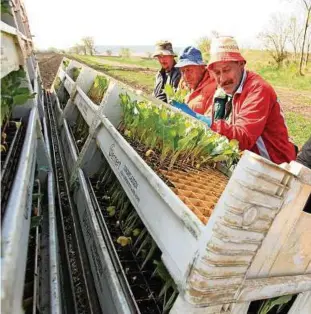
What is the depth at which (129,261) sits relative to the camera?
246cm

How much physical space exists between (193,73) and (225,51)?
1.27 meters

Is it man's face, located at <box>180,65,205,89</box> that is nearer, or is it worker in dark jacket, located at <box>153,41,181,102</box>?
man's face, located at <box>180,65,205,89</box>

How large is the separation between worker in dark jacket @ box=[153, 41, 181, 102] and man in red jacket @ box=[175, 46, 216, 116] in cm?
113

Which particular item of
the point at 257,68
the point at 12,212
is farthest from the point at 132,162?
the point at 257,68

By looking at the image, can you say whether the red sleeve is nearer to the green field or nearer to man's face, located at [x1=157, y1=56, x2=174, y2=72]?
man's face, located at [x1=157, y1=56, x2=174, y2=72]

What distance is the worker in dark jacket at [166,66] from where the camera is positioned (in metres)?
5.27

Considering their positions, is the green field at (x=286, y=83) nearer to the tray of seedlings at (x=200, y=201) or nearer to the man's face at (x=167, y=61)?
the man's face at (x=167, y=61)

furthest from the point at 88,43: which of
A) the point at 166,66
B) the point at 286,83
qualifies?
the point at 166,66

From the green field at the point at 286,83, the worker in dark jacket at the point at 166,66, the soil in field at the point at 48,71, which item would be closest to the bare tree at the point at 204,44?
the green field at the point at 286,83

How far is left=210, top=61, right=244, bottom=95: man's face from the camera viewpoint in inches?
118

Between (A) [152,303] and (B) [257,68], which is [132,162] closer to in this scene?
(A) [152,303]

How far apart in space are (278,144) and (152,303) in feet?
5.86

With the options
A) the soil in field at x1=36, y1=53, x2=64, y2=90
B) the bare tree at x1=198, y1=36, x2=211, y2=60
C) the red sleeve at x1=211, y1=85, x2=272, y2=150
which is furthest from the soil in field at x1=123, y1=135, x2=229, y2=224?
the bare tree at x1=198, y1=36, x2=211, y2=60

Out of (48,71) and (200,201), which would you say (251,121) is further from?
(48,71)
